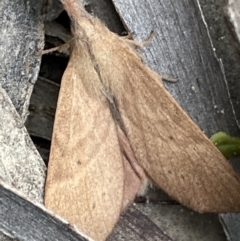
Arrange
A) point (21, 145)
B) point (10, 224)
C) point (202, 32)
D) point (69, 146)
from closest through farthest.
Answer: point (10, 224), point (21, 145), point (69, 146), point (202, 32)

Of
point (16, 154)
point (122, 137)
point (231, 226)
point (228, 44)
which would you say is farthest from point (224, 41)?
point (16, 154)

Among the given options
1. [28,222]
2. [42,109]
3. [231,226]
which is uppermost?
[42,109]

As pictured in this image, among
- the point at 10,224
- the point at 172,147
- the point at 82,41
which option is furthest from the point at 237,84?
the point at 10,224

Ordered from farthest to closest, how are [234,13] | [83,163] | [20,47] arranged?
[234,13] → [83,163] → [20,47]

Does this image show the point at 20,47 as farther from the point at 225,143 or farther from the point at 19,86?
the point at 225,143

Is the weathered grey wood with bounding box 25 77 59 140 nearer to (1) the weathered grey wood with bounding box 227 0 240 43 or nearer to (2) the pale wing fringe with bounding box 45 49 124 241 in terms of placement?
(2) the pale wing fringe with bounding box 45 49 124 241

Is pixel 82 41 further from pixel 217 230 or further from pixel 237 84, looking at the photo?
pixel 217 230

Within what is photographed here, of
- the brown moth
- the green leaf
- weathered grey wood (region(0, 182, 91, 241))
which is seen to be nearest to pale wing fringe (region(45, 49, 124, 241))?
the brown moth
